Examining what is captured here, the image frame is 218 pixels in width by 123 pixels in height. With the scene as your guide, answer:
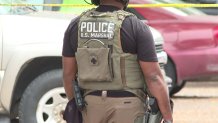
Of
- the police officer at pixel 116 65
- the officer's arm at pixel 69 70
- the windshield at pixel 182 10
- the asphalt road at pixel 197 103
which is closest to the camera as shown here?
the police officer at pixel 116 65

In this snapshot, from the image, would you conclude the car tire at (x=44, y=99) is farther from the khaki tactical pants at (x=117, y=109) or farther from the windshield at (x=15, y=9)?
the khaki tactical pants at (x=117, y=109)

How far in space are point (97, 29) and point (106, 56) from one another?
17cm

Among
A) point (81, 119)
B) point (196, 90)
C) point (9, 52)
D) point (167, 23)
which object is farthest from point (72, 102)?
point (196, 90)

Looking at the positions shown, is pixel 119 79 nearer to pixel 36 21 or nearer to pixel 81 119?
pixel 81 119

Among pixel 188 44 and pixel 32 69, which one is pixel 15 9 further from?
pixel 188 44

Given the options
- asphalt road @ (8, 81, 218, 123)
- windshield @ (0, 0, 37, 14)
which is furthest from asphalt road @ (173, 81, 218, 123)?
windshield @ (0, 0, 37, 14)

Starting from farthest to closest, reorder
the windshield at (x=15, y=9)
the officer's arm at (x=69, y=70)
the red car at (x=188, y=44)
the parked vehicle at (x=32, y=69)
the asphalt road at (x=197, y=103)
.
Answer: the red car at (x=188, y=44) → the asphalt road at (x=197, y=103) → the windshield at (x=15, y=9) → the parked vehicle at (x=32, y=69) → the officer's arm at (x=69, y=70)

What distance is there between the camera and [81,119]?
4.33 meters

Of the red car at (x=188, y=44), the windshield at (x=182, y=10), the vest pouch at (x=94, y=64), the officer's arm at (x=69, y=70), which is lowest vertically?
the red car at (x=188, y=44)

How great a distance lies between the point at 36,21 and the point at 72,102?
2.62 meters

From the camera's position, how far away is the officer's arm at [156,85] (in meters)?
4.06

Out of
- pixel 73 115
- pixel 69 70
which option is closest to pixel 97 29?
pixel 69 70

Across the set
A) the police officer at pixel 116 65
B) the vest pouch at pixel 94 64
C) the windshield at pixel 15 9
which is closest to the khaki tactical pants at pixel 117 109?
the police officer at pixel 116 65

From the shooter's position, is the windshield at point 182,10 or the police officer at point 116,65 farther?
→ the windshield at point 182,10
